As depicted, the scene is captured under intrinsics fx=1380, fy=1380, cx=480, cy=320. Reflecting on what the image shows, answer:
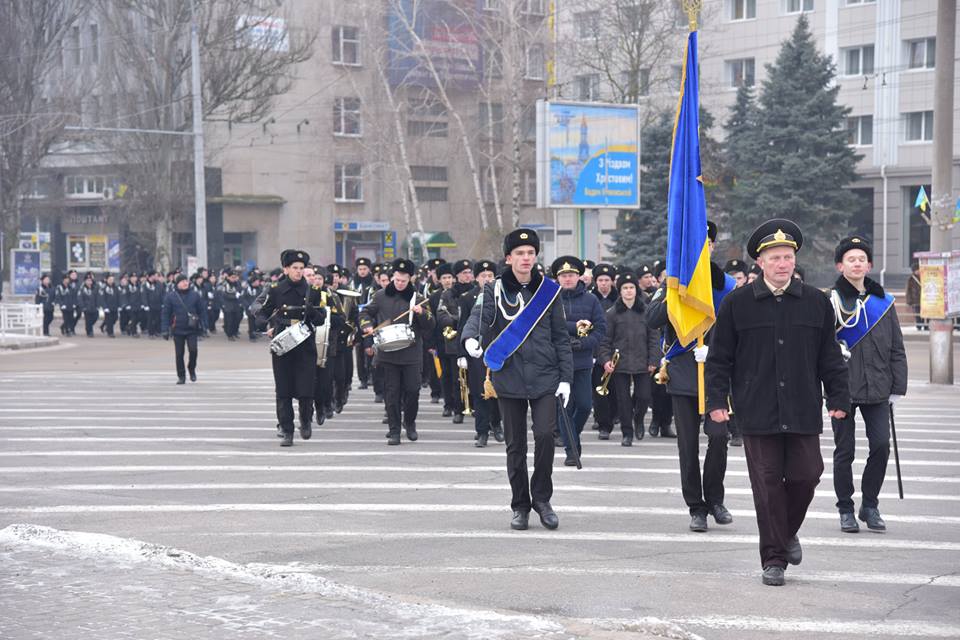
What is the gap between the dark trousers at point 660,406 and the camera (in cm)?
1547

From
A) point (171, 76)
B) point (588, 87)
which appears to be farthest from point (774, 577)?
point (588, 87)

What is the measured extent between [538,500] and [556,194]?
72.7 feet

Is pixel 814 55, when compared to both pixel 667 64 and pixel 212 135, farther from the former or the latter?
pixel 212 135

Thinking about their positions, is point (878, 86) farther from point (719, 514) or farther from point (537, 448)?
point (537, 448)

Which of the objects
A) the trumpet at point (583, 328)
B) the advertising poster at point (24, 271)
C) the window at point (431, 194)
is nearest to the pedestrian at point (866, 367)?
the trumpet at point (583, 328)

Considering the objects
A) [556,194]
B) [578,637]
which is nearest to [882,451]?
[578,637]

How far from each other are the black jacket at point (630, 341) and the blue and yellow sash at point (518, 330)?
5729 mm

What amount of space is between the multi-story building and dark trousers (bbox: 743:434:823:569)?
44300 millimetres

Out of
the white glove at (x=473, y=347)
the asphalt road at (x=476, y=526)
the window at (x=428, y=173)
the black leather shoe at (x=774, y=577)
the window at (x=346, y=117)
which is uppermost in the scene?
the window at (x=346, y=117)

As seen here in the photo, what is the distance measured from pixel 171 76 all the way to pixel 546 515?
4099 cm

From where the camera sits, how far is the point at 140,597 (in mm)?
7230

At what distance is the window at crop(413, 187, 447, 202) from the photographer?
63750mm

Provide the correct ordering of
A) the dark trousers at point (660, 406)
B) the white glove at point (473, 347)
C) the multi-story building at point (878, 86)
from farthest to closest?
the multi-story building at point (878, 86), the dark trousers at point (660, 406), the white glove at point (473, 347)

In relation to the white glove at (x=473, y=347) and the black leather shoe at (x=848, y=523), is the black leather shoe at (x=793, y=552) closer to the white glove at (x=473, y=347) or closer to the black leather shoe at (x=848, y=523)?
the black leather shoe at (x=848, y=523)
